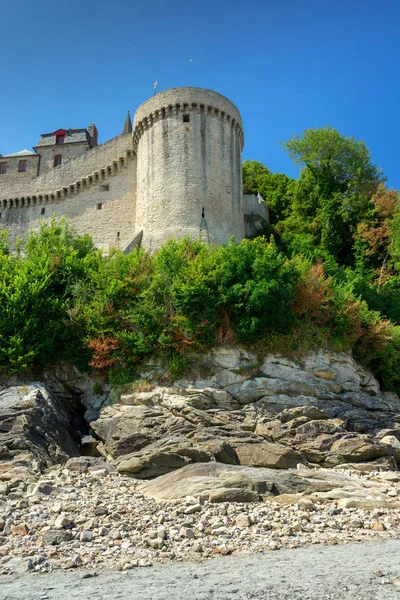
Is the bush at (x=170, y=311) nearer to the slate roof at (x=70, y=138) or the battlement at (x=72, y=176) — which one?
the battlement at (x=72, y=176)

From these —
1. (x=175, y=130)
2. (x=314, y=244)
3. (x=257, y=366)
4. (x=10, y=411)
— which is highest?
(x=175, y=130)

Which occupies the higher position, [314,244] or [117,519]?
[314,244]

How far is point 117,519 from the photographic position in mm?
9969

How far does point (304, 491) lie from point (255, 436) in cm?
516

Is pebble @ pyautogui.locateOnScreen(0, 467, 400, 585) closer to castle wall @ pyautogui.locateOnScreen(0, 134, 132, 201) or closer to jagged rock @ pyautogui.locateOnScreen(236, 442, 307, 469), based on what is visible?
jagged rock @ pyautogui.locateOnScreen(236, 442, 307, 469)

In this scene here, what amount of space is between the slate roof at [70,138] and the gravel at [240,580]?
4312 centimetres

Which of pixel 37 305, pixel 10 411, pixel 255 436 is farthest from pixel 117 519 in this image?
pixel 37 305

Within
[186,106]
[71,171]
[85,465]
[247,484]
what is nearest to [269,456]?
[247,484]

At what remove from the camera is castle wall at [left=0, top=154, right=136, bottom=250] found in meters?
34.8

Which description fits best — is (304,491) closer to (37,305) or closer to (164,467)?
(164,467)

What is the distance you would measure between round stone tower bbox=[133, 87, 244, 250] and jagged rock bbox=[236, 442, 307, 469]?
17.0m

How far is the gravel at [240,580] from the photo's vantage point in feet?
21.4

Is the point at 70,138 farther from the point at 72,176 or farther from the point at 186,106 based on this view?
the point at 186,106

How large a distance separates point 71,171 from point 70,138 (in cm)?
991
